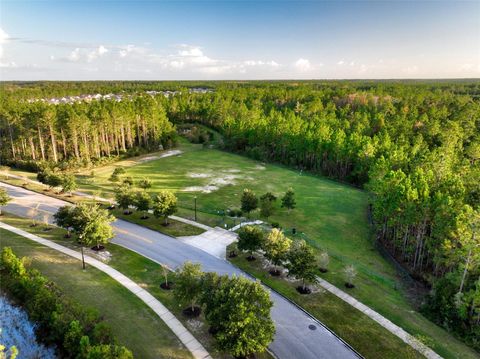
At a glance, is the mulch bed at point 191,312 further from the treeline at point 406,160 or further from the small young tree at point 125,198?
the small young tree at point 125,198

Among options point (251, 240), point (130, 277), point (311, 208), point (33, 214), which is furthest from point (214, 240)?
point (33, 214)

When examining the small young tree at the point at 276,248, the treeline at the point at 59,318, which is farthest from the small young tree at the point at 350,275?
the treeline at the point at 59,318

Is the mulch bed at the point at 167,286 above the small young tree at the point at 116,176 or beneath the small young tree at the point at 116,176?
beneath

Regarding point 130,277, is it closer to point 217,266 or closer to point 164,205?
point 217,266

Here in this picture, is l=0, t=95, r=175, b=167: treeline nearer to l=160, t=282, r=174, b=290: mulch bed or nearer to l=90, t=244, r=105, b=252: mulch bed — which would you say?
l=90, t=244, r=105, b=252: mulch bed

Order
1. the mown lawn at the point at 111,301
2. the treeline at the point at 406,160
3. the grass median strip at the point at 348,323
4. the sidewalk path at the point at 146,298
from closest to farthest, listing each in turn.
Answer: the mown lawn at the point at 111,301 → the sidewalk path at the point at 146,298 → the grass median strip at the point at 348,323 → the treeline at the point at 406,160

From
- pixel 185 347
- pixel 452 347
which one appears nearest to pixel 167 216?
pixel 185 347
